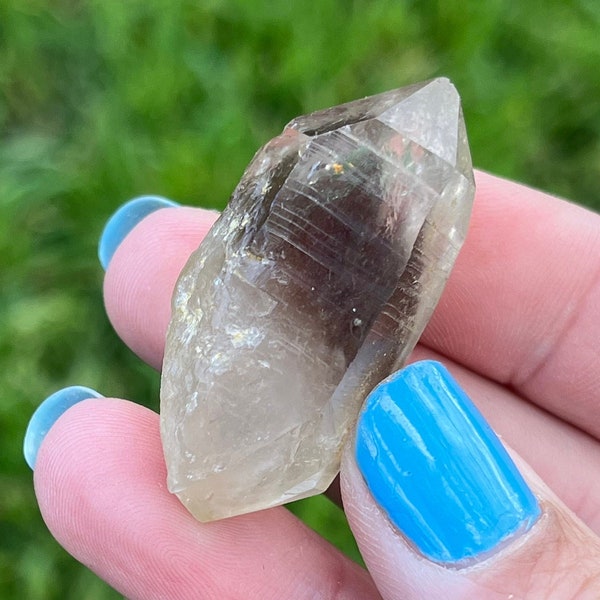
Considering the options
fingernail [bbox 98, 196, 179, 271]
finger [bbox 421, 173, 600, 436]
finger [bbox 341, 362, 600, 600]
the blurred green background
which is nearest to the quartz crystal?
finger [bbox 341, 362, 600, 600]

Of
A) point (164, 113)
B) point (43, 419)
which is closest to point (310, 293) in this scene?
point (43, 419)

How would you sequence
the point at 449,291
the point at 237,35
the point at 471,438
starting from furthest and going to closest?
the point at 237,35 < the point at 449,291 < the point at 471,438

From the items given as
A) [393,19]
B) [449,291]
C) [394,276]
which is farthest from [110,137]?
[394,276]

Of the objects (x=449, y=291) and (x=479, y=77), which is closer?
(x=449, y=291)

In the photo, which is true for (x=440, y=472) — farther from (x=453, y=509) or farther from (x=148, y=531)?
(x=148, y=531)

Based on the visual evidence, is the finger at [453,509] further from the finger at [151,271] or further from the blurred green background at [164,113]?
the blurred green background at [164,113]

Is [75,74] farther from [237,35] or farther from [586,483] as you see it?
[586,483]

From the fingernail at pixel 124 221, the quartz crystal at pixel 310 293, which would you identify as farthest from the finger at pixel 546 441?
the fingernail at pixel 124 221
